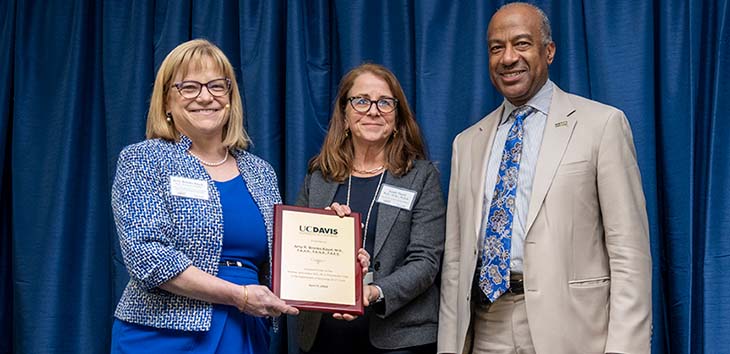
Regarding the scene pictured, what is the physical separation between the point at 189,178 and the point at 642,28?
5.54ft

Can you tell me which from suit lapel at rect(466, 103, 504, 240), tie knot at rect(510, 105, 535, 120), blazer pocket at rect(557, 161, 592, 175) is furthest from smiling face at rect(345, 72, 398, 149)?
blazer pocket at rect(557, 161, 592, 175)

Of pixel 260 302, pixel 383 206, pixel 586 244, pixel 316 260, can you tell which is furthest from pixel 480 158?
pixel 260 302

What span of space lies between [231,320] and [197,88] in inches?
27.9

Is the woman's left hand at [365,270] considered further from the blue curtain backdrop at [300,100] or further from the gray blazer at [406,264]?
the blue curtain backdrop at [300,100]

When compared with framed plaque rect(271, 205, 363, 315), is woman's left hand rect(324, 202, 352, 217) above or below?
above

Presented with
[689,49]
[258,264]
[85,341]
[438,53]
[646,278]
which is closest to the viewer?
[646,278]

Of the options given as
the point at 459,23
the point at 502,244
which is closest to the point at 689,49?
the point at 459,23

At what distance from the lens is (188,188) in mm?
2455

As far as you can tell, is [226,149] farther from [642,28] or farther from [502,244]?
[642,28]

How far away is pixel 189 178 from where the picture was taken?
2480 mm

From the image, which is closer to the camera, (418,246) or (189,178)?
(189,178)

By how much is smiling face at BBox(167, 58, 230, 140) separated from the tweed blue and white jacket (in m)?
0.14

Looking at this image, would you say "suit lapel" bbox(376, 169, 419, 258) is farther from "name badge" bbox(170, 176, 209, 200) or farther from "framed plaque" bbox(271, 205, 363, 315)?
"name badge" bbox(170, 176, 209, 200)

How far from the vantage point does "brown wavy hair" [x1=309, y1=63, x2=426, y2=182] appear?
289 centimetres
